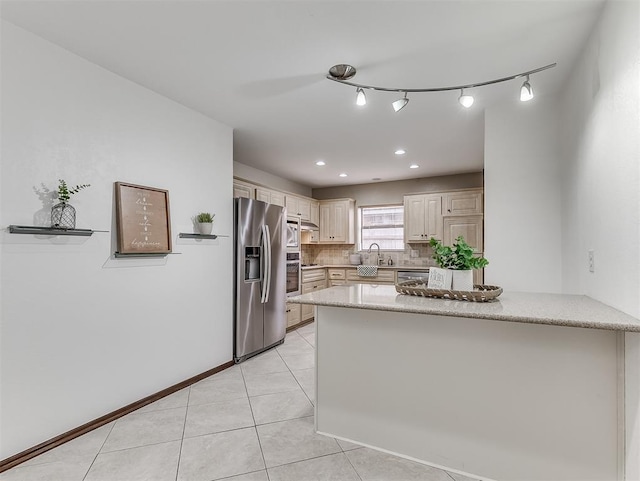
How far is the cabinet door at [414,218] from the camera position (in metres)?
5.82

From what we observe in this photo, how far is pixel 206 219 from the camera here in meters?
3.22

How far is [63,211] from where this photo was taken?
216 centimetres

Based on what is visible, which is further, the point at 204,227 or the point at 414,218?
the point at 414,218

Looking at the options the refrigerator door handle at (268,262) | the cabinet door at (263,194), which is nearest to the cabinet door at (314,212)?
the cabinet door at (263,194)

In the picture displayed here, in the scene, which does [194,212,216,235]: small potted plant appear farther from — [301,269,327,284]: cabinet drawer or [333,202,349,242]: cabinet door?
[333,202,349,242]: cabinet door

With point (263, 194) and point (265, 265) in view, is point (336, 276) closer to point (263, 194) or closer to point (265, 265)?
point (263, 194)

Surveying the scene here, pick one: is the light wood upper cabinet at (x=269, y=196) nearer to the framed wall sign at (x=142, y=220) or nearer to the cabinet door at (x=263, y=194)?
the cabinet door at (x=263, y=194)

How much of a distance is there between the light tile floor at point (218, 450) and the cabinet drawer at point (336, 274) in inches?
133

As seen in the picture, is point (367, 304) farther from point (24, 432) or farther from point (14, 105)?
point (14, 105)

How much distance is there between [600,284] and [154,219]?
3.09 metres

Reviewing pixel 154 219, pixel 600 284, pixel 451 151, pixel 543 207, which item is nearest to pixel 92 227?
pixel 154 219

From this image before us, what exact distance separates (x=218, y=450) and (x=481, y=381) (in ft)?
5.39

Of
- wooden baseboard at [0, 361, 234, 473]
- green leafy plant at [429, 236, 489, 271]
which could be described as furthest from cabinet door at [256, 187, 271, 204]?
green leafy plant at [429, 236, 489, 271]

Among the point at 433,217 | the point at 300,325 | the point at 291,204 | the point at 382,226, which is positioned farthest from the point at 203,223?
the point at 382,226
